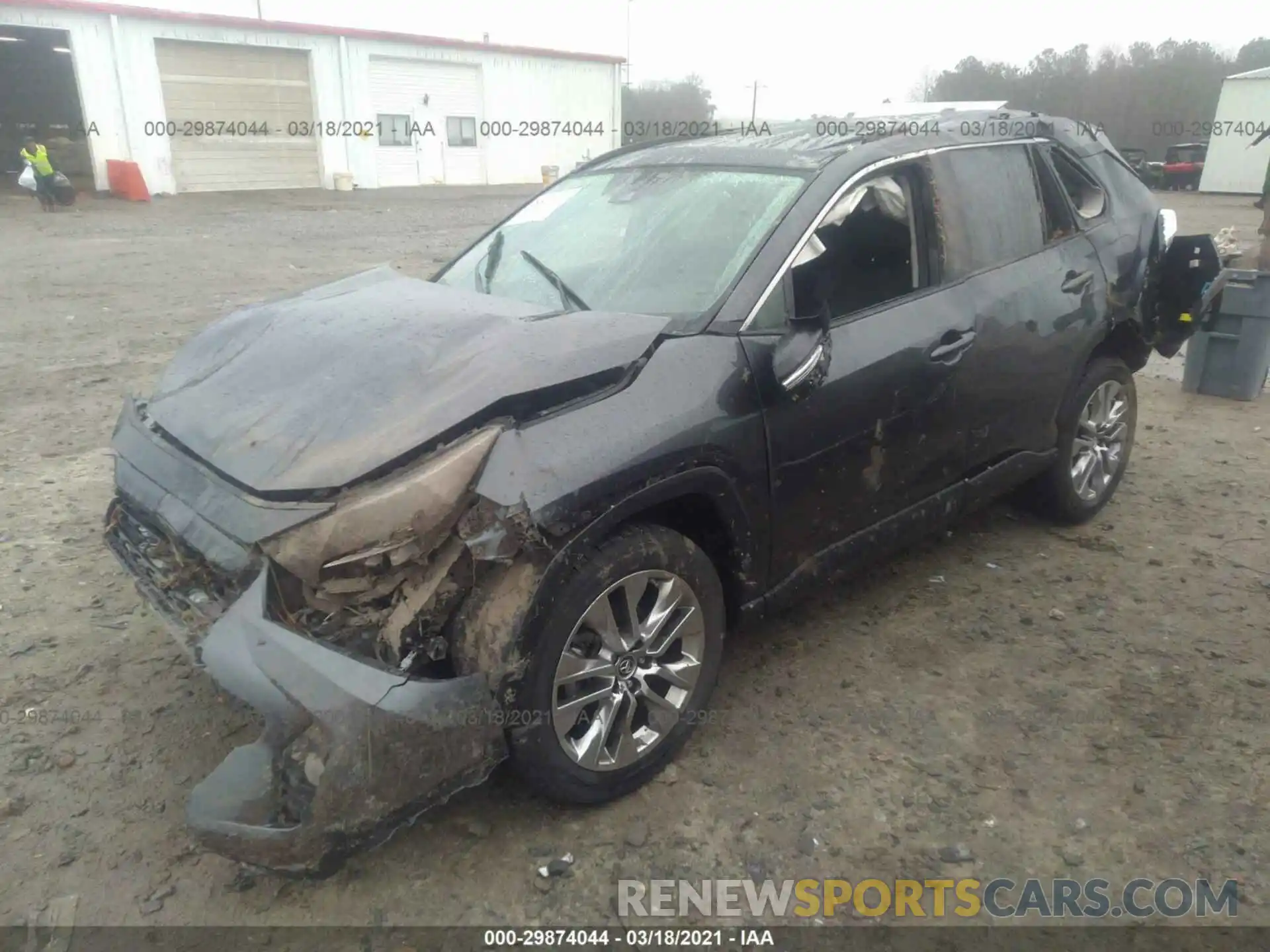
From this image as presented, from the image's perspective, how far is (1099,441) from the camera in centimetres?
445

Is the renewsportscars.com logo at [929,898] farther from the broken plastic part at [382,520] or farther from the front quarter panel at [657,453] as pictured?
the broken plastic part at [382,520]

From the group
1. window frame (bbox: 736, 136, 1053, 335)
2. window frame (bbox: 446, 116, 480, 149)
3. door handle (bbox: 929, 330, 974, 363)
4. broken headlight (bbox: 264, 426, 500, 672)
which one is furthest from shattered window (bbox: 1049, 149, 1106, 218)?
window frame (bbox: 446, 116, 480, 149)

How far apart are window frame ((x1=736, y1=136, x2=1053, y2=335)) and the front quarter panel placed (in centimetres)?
15

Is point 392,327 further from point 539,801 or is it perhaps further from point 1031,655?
point 1031,655

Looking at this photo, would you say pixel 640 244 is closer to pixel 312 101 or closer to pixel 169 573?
pixel 169 573

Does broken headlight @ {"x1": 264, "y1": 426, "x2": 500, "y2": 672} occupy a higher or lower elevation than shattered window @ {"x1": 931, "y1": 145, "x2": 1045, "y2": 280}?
lower

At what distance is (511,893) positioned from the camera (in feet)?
7.86

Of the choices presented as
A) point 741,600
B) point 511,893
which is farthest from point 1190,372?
point 511,893

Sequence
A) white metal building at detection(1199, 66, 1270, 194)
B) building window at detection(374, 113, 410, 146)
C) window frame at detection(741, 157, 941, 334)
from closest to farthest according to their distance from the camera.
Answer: window frame at detection(741, 157, 941, 334), white metal building at detection(1199, 66, 1270, 194), building window at detection(374, 113, 410, 146)

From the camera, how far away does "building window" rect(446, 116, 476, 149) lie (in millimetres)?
31672

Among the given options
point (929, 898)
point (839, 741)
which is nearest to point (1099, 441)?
point (839, 741)

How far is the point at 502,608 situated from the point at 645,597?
0.51 meters

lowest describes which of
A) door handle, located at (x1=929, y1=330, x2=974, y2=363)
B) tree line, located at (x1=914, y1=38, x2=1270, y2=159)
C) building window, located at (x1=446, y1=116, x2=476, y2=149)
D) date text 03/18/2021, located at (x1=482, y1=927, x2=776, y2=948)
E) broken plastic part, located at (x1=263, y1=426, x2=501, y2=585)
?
date text 03/18/2021, located at (x1=482, y1=927, x2=776, y2=948)

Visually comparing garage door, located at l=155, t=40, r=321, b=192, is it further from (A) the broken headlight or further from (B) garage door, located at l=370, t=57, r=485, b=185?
(A) the broken headlight
